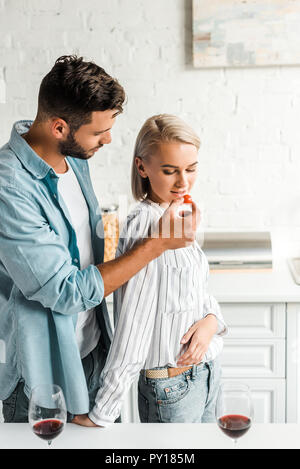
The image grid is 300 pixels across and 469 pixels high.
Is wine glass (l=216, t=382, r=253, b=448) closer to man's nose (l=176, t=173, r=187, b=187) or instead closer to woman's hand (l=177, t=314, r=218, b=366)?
woman's hand (l=177, t=314, r=218, b=366)

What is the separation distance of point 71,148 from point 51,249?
24 centimetres

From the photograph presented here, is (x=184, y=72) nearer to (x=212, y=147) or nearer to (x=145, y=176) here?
(x=212, y=147)

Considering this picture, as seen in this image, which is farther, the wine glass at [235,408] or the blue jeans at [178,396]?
the blue jeans at [178,396]

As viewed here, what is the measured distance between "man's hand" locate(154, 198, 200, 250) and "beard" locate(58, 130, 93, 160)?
0.79 feet

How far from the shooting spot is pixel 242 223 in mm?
2471

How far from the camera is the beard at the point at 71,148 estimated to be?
3.95 feet

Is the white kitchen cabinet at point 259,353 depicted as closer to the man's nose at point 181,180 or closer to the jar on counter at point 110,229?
the jar on counter at point 110,229

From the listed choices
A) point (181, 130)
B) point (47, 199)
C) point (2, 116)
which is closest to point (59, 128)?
point (47, 199)

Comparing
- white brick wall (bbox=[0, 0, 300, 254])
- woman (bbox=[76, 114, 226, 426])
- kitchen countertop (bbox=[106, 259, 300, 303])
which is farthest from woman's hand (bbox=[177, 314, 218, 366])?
white brick wall (bbox=[0, 0, 300, 254])

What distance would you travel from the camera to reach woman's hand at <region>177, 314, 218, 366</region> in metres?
1.19

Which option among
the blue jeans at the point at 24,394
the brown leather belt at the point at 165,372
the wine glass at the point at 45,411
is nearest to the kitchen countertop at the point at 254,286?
the blue jeans at the point at 24,394

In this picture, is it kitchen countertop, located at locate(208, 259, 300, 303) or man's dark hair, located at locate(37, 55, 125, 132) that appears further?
kitchen countertop, located at locate(208, 259, 300, 303)
